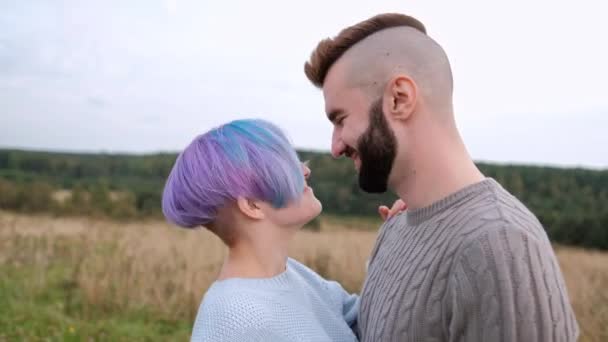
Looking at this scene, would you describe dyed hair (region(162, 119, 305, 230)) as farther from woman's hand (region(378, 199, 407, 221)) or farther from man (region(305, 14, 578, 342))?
woman's hand (region(378, 199, 407, 221))

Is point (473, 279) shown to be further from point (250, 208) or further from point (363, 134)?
point (250, 208)

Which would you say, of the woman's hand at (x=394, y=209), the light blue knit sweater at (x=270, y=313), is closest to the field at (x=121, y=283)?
the woman's hand at (x=394, y=209)

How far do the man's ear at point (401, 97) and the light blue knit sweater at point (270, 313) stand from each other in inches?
26.5

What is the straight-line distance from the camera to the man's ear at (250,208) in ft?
6.31

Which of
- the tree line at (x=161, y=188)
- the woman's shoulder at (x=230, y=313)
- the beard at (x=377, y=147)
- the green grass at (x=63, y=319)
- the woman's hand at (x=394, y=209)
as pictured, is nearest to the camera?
the woman's shoulder at (x=230, y=313)

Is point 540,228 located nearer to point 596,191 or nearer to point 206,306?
point 206,306

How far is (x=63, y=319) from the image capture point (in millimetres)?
6387

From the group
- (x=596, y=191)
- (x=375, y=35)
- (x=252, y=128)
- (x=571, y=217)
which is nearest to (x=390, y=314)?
(x=252, y=128)

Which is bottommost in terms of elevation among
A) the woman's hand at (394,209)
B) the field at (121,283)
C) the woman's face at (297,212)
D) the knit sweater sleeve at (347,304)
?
the field at (121,283)

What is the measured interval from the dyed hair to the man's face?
19 cm

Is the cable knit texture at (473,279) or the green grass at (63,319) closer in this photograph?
the cable knit texture at (473,279)

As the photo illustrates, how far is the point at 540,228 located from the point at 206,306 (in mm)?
989

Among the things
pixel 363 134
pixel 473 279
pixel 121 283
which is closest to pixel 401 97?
pixel 363 134

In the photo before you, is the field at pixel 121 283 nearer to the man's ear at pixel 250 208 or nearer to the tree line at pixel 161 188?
the man's ear at pixel 250 208
